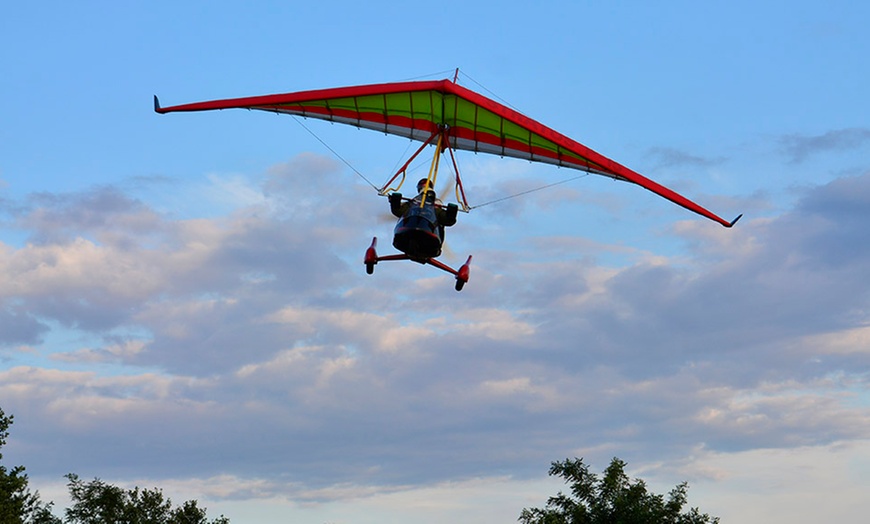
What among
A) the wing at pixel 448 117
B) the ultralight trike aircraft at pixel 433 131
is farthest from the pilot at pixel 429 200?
the wing at pixel 448 117

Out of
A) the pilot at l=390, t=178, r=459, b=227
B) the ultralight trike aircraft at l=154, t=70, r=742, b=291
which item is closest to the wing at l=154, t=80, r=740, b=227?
the ultralight trike aircraft at l=154, t=70, r=742, b=291

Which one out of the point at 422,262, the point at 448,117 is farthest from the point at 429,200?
the point at 448,117

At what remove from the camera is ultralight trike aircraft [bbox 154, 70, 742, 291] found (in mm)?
28016

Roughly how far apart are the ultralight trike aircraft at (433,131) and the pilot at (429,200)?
0.02 metres

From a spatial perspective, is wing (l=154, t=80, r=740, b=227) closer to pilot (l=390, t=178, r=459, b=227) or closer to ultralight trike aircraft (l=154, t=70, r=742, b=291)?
ultralight trike aircraft (l=154, t=70, r=742, b=291)

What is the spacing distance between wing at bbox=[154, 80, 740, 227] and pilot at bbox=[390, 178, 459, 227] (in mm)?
3305

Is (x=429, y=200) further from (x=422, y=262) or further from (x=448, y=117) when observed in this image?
(x=448, y=117)

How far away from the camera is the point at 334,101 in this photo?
34.2m

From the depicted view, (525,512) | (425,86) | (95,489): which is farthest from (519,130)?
(95,489)

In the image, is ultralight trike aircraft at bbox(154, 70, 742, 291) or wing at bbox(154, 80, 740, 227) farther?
wing at bbox(154, 80, 740, 227)

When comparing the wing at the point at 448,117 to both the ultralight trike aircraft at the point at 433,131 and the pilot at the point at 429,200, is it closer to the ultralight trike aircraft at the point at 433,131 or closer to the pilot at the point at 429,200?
the ultralight trike aircraft at the point at 433,131

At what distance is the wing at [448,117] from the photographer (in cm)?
3089

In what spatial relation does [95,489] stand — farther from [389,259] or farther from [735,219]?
[735,219]

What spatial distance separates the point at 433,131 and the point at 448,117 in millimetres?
575
